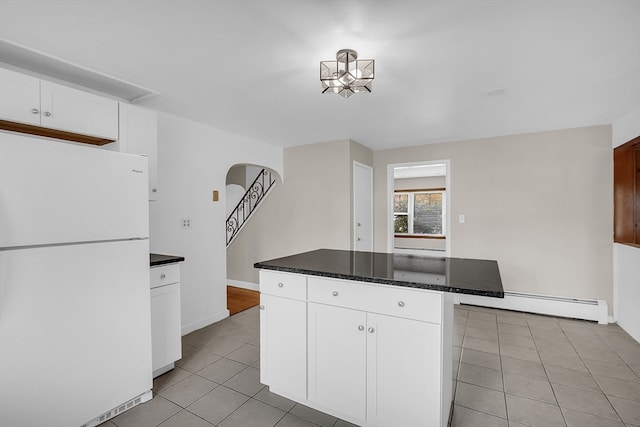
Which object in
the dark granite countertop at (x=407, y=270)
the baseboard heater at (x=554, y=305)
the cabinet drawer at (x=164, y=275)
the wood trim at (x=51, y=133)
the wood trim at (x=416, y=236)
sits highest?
the wood trim at (x=51, y=133)

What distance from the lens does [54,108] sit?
2025 mm

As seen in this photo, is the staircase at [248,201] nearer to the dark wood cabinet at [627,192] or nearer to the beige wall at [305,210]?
the beige wall at [305,210]

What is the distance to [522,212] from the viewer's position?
13.1ft

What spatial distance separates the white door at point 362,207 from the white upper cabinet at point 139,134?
8.49ft

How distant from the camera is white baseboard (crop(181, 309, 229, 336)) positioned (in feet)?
10.7

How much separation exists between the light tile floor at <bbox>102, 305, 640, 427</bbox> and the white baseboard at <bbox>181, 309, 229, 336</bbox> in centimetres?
7

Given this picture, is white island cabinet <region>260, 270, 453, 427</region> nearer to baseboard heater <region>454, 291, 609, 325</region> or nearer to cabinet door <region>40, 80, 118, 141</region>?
cabinet door <region>40, 80, 118, 141</region>

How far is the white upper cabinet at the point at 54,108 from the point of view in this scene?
184 cm

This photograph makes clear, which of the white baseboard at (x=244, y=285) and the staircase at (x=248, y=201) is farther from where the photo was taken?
the staircase at (x=248, y=201)

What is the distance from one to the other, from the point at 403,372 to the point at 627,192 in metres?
3.53

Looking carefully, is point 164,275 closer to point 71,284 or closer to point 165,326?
point 165,326

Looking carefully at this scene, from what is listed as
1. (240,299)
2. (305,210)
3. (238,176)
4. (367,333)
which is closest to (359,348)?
(367,333)

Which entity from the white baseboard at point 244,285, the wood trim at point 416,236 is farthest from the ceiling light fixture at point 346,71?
the wood trim at point 416,236

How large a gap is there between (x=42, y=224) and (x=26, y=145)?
16.6 inches
